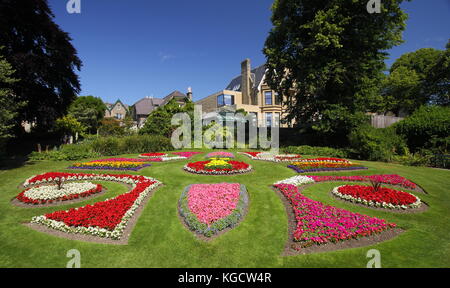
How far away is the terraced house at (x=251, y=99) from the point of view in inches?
1543

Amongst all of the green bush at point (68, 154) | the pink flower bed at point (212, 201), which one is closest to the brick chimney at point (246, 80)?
the green bush at point (68, 154)

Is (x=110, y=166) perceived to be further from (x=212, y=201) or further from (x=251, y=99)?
(x=251, y=99)

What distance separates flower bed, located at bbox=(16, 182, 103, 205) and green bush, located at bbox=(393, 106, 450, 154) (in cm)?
2249

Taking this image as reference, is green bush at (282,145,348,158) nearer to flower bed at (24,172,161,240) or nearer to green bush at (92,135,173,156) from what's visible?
green bush at (92,135,173,156)

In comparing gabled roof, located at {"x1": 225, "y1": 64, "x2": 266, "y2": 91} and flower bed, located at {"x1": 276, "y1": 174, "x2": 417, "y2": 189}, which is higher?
gabled roof, located at {"x1": 225, "y1": 64, "x2": 266, "y2": 91}

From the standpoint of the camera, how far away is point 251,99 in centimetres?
4216

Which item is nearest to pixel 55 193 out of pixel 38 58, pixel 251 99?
pixel 38 58

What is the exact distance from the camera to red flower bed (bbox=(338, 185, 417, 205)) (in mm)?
7664

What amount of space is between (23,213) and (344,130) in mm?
24723

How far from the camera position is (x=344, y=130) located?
21.8 m

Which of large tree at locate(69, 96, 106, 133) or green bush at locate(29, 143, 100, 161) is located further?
large tree at locate(69, 96, 106, 133)

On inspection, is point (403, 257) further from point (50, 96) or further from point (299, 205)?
point (50, 96)

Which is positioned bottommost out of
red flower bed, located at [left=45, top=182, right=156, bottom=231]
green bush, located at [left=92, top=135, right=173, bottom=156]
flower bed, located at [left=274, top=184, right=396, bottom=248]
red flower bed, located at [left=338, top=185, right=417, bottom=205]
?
flower bed, located at [left=274, top=184, right=396, bottom=248]

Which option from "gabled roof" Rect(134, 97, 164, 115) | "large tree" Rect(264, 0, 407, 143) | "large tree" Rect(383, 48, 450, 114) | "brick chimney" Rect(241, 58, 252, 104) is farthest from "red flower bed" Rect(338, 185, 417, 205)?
"gabled roof" Rect(134, 97, 164, 115)
